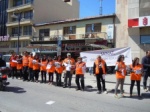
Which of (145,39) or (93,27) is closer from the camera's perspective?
(145,39)

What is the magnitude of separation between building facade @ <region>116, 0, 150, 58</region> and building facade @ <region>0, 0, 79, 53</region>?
18.5 m

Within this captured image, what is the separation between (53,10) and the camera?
5131 centimetres

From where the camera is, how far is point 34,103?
9773 millimetres

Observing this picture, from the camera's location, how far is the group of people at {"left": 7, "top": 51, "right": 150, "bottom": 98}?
38.5 feet

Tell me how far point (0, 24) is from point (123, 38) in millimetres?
32638

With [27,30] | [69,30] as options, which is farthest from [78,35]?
[27,30]

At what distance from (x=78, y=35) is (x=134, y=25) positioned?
9.18 metres

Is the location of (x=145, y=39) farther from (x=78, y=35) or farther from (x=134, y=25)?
(x=78, y=35)

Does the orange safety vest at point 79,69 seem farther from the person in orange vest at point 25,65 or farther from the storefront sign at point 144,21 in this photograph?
the storefront sign at point 144,21

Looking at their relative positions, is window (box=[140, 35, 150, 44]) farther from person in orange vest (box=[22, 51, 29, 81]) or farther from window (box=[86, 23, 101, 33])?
person in orange vest (box=[22, 51, 29, 81])

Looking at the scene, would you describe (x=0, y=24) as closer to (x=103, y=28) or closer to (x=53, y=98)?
(x=103, y=28)

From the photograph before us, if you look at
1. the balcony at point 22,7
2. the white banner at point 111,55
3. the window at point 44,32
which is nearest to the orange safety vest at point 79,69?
the white banner at point 111,55

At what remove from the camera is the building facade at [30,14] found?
1879 inches

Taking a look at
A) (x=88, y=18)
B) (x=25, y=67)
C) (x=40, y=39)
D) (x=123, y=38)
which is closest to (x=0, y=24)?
(x=40, y=39)
